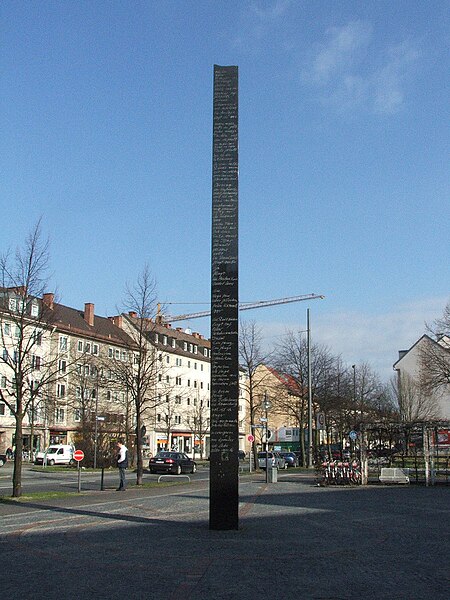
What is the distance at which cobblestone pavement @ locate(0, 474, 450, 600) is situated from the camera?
8.21m

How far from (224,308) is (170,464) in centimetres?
3323

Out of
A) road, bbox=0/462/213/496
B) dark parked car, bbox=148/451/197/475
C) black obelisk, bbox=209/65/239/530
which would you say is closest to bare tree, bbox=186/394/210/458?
road, bbox=0/462/213/496

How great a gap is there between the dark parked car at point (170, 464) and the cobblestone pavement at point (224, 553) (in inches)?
1033

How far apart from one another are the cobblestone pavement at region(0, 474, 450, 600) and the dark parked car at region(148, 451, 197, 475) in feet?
86.1

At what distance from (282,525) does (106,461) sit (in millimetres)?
37494

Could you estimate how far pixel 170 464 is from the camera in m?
45.5

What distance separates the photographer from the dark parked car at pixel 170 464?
45.4 m

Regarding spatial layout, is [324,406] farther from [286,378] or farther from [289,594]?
[289,594]

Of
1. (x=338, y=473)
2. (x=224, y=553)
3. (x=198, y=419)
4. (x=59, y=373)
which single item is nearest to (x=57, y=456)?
(x=59, y=373)

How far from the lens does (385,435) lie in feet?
108

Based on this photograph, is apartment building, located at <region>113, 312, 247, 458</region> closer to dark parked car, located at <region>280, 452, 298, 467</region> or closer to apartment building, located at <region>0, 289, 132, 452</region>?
apartment building, located at <region>0, 289, 132, 452</region>

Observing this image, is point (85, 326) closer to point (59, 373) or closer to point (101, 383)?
point (59, 373)

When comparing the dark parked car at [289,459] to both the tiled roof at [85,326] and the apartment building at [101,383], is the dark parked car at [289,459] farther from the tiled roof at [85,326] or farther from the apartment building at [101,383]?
the tiled roof at [85,326]

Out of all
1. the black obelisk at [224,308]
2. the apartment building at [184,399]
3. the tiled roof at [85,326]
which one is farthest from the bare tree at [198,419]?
the black obelisk at [224,308]
